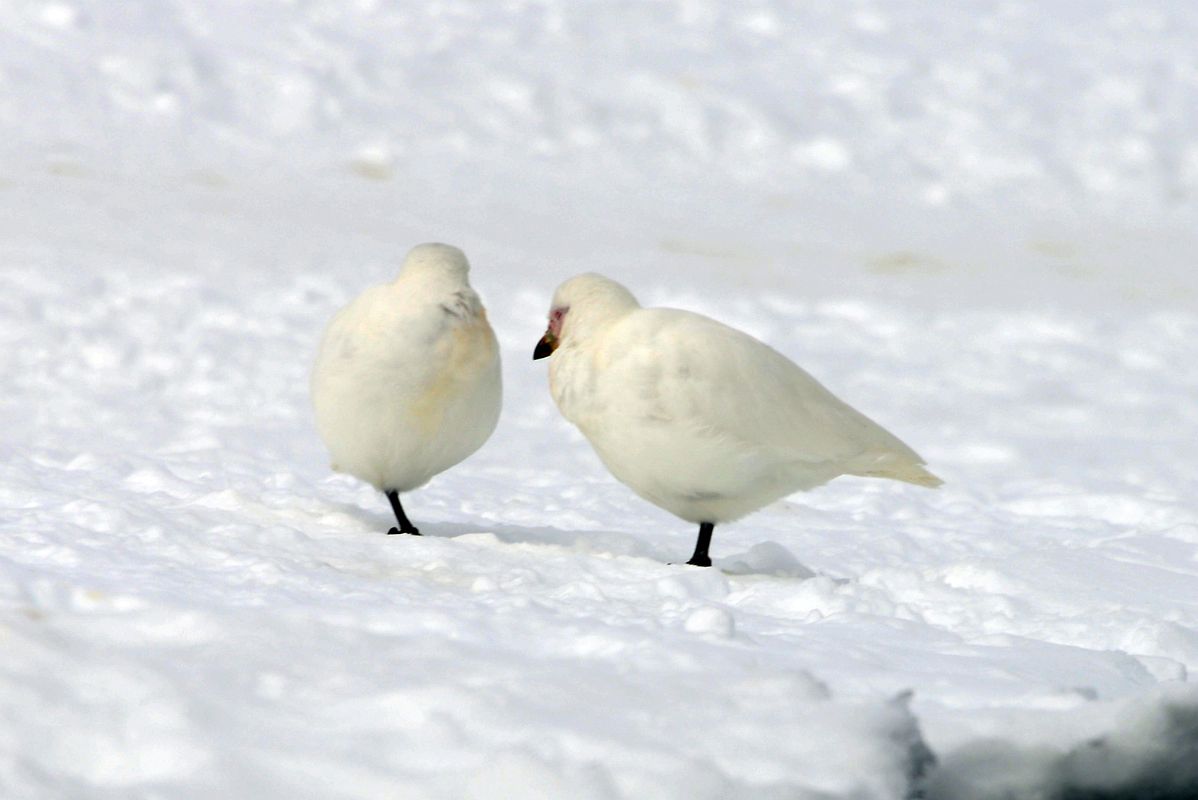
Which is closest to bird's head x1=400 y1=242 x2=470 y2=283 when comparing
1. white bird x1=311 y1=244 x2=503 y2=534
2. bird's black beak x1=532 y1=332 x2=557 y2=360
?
white bird x1=311 y1=244 x2=503 y2=534

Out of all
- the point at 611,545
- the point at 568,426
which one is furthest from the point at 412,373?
the point at 568,426

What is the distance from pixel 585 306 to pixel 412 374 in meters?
0.50

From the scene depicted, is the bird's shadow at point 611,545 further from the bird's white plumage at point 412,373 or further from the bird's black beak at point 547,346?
the bird's black beak at point 547,346

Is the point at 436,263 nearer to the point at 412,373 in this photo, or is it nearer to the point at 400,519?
the point at 412,373

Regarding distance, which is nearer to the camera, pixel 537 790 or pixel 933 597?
pixel 537 790

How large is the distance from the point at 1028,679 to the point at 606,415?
1519 millimetres

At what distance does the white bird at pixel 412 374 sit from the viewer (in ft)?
14.6

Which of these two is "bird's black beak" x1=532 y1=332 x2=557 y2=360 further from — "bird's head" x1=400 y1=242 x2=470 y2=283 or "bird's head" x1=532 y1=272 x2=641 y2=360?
"bird's head" x1=400 y1=242 x2=470 y2=283

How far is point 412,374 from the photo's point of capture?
4.45 meters

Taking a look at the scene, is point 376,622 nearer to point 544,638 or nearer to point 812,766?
point 544,638

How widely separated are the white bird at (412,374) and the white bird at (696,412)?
0.23 meters

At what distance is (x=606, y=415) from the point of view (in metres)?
4.30

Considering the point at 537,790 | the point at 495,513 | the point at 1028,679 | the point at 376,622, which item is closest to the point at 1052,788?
the point at 1028,679

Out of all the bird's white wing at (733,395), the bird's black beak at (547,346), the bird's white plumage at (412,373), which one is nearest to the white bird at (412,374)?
the bird's white plumage at (412,373)
